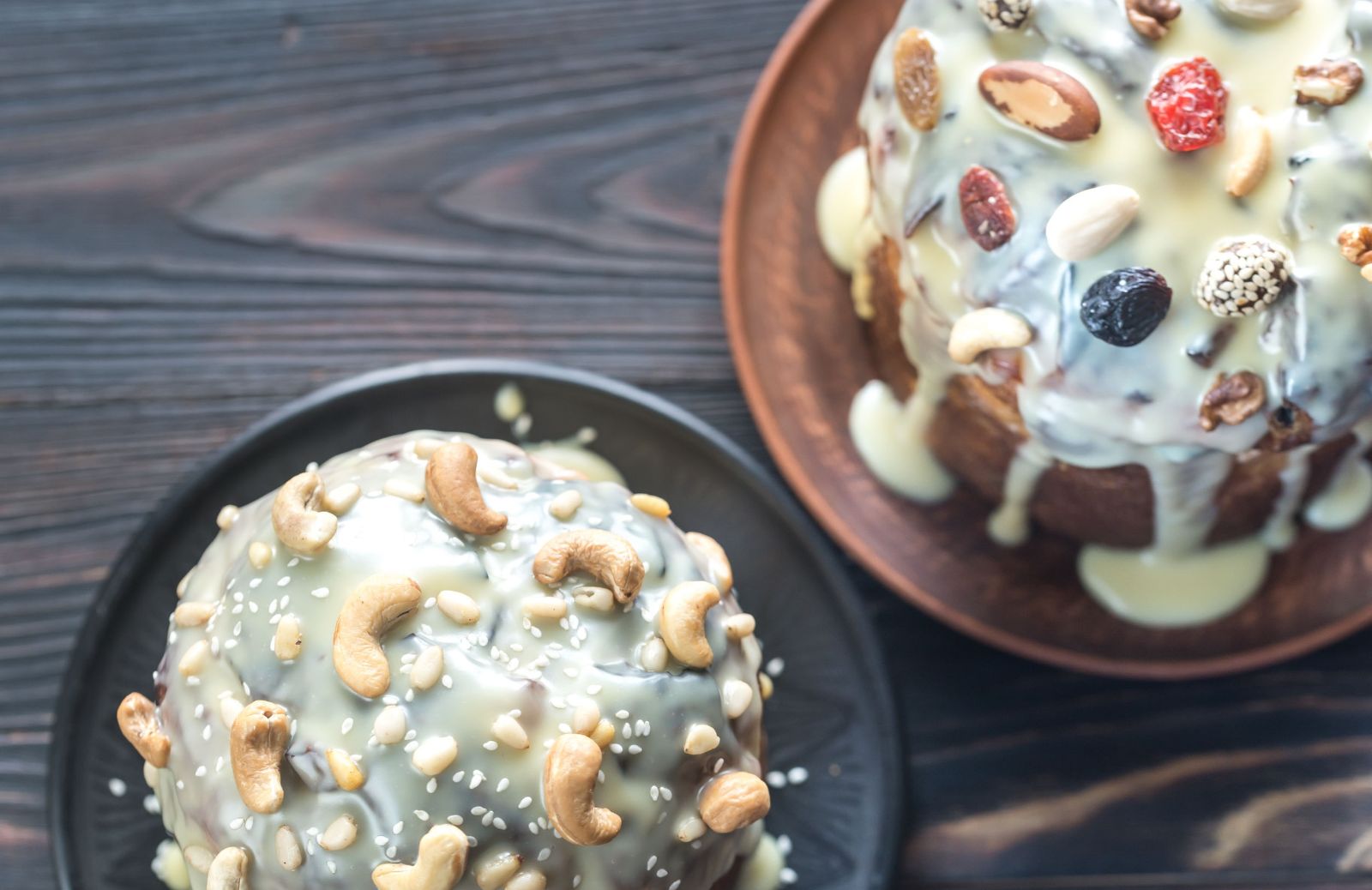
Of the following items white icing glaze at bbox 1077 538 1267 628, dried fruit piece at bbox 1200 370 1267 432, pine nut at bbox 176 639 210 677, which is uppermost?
dried fruit piece at bbox 1200 370 1267 432

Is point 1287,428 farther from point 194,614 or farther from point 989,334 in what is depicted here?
point 194,614

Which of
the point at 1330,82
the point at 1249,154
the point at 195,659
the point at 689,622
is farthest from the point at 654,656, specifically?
the point at 1330,82

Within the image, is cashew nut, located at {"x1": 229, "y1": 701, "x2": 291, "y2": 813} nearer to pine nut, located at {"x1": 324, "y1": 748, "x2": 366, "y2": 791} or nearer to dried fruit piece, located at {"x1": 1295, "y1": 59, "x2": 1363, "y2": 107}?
pine nut, located at {"x1": 324, "y1": 748, "x2": 366, "y2": 791}

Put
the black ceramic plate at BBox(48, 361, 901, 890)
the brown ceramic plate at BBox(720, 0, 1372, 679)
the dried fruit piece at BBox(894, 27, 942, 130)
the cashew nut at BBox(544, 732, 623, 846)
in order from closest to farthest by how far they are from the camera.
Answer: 1. the cashew nut at BBox(544, 732, 623, 846)
2. the dried fruit piece at BBox(894, 27, 942, 130)
3. the black ceramic plate at BBox(48, 361, 901, 890)
4. the brown ceramic plate at BBox(720, 0, 1372, 679)

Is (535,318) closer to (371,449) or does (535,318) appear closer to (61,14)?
(371,449)

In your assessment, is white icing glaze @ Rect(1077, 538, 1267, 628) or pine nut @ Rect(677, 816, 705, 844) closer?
pine nut @ Rect(677, 816, 705, 844)

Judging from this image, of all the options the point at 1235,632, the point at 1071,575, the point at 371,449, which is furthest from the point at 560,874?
the point at 1235,632

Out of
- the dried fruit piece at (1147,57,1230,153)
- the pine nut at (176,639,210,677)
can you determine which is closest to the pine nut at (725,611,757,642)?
the pine nut at (176,639,210,677)
